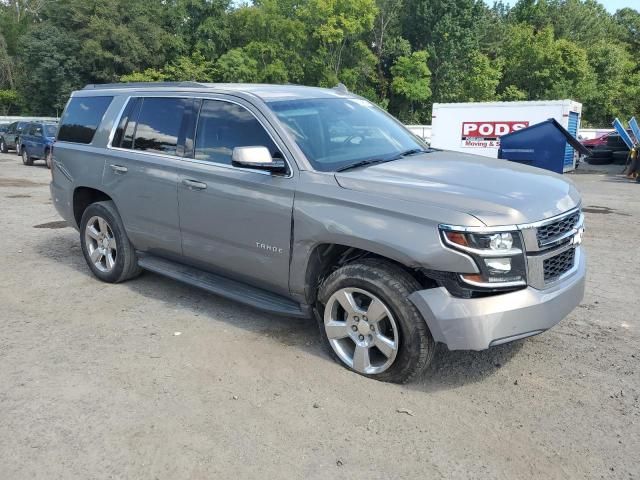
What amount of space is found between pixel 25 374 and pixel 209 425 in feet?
4.93

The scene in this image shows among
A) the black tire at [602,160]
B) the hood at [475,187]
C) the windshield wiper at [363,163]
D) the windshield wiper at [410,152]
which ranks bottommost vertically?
the black tire at [602,160]

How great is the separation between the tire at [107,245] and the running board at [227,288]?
0.23 m

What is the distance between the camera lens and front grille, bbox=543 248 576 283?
348cm

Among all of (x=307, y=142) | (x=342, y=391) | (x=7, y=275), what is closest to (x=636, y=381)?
(x=342, y=391)

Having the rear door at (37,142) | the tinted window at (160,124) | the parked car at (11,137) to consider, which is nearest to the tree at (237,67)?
the parked car at (11,137)

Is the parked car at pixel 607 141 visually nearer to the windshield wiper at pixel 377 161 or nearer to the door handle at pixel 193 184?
the windshield wiper at pixel 377 161

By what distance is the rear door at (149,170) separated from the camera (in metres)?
4.84

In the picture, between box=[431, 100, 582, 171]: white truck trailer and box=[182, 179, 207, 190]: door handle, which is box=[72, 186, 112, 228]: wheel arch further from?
box=[431, 100, 582, 171]: white truck trailer

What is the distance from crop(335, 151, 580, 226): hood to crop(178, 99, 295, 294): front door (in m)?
0.60

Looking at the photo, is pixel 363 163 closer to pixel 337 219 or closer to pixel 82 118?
pixel 337 219

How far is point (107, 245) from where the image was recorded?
5.71 m

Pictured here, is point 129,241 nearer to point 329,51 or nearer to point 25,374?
point 25,374

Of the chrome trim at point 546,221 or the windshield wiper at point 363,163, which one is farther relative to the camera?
the windshield wiper at point 363,163

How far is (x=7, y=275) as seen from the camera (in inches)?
242
